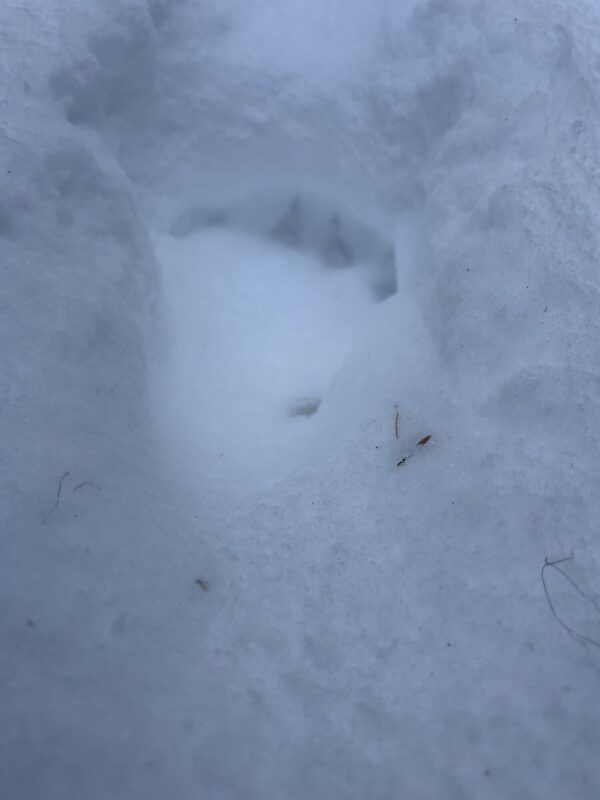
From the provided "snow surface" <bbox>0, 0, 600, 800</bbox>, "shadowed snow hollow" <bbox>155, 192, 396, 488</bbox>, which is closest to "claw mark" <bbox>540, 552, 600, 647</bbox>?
"snow surface" <bbox>0, 0, 600, 800</bbox>

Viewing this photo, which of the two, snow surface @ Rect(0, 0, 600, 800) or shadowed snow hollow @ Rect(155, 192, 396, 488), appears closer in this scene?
snow surface @ Rect(0, 0, 600, 800)

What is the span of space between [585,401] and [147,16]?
5.73 feet

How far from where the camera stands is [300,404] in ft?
6.82

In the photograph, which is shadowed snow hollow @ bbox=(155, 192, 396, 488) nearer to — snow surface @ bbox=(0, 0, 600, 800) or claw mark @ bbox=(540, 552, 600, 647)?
snow surface @ bbox=(0, 0, 600, 800)

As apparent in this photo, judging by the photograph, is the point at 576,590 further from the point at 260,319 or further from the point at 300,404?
the point at 260,319

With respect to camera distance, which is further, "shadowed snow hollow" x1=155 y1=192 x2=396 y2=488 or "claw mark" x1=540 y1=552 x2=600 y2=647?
"shadowed snow hollow" x1=155 y1=192 x2=396 y2=488

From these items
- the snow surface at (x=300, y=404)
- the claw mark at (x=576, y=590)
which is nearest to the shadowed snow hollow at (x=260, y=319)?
the snow surface at (x=300, y=404)

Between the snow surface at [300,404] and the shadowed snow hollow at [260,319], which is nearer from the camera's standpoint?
the snow surface at [300,404]

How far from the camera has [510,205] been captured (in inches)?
69.3

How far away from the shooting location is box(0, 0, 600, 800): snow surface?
1296 mm

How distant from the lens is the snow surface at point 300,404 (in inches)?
51.0

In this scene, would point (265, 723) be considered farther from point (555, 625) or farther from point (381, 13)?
point (381, 13)

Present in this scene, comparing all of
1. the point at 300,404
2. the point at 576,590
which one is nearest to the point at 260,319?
the point at 300,404

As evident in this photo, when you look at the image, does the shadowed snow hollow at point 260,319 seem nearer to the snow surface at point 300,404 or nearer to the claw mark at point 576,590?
the snow surface at point 300,404
